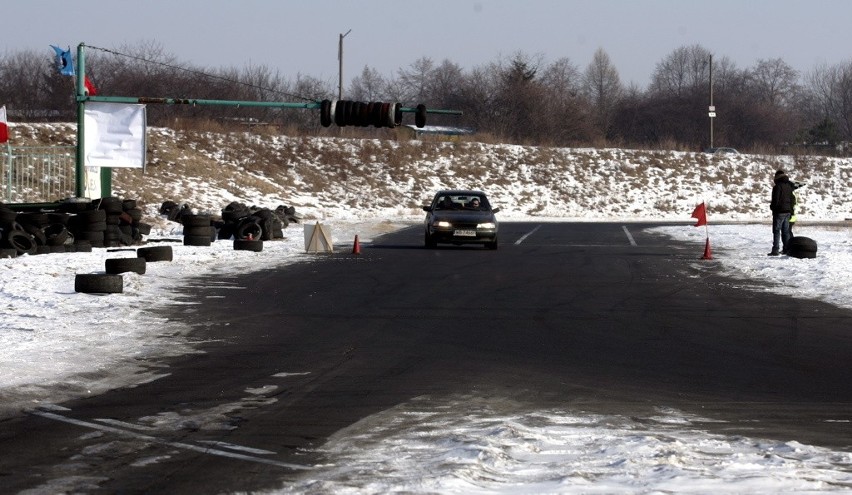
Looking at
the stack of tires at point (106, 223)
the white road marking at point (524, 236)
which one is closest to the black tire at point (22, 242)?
the stack of tires at point (106, 223)

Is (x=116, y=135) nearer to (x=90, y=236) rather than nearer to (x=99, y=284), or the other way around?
(x=90, y=236)

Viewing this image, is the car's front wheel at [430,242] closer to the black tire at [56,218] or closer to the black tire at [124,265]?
the black tire at [56,218]

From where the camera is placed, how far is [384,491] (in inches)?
243

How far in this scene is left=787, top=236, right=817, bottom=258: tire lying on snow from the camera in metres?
25.5

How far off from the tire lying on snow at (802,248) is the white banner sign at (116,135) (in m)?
16.8

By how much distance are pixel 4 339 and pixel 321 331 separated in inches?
137

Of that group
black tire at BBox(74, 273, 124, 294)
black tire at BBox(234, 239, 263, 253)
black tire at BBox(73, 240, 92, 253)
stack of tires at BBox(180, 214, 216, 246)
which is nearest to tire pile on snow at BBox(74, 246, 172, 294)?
black tire at BBox(74, 273, 124, 294)

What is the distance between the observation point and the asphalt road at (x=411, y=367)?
723 centimetres

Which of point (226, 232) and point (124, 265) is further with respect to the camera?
point (226, 232)

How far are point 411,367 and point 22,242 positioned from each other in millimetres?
17285

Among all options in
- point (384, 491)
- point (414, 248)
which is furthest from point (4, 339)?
point (414, 248)

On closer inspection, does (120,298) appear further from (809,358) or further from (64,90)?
(64,90)

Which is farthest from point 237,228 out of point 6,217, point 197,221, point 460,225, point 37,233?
point 6,217

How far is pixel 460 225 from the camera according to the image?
97.8ft
